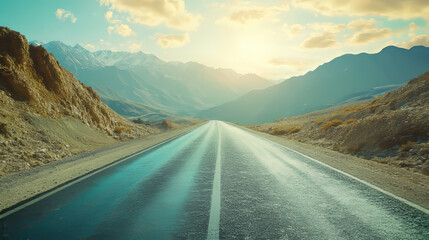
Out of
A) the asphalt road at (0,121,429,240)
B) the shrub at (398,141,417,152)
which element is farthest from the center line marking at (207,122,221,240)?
the shrub at (398,141,417,152)

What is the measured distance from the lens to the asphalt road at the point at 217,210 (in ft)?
11.7

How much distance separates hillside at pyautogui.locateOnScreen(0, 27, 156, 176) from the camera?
1227 cm

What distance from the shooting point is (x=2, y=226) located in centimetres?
375

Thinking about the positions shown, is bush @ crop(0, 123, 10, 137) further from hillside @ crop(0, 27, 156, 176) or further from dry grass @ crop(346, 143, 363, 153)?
dry grass @ crop(346, 143, 363, 153)

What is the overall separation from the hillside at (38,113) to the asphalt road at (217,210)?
6.26 meters

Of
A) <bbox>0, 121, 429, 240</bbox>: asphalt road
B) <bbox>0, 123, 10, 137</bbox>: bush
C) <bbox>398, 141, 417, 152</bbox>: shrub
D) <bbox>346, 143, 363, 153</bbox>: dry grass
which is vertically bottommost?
<bbox>0, 121, 429, 240</bbox>: asphalt road

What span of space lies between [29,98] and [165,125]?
34.3 m

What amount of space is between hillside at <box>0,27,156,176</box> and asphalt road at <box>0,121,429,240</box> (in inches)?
246

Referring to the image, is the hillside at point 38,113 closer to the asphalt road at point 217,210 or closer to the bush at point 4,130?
the bush at point 4,130

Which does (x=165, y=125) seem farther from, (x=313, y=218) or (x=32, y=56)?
(x=313, y=218)

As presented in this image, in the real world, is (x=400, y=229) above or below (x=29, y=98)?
below

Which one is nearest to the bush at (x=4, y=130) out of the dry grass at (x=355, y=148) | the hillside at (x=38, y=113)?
the hillside at (x=38, y=113)

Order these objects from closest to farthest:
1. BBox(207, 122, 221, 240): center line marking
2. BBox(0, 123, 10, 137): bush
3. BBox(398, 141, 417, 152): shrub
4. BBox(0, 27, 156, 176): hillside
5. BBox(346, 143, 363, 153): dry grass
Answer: BBox(207, 122, 221, 240): center line marking → BBox(398, 141, 417, 152): shrub → BBox(0, 27, 156, 176): hillside → BBox(0, 123, 10, 137): bush → BBox(346, 143, 363, 153): dry grass

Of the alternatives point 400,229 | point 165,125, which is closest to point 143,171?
point 400,229
